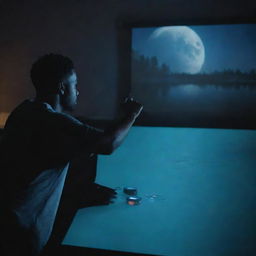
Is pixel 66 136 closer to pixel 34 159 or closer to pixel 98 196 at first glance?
pixel 34 159

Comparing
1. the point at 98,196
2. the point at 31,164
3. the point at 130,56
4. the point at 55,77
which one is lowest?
the point at 98,196

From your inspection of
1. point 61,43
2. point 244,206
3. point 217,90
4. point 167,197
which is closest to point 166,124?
point 217,90

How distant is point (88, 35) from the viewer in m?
1.96

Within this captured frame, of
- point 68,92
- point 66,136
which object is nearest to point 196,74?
point 68,92

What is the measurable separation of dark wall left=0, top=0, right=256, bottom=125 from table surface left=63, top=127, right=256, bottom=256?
41 centimetres

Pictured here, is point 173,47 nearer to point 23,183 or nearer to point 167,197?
point 167,197

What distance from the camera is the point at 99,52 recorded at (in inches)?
76.7

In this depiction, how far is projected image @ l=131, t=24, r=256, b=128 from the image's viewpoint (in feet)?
5.77

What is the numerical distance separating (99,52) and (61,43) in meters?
0.25

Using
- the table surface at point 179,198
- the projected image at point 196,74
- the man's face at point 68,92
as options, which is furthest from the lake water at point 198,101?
the man's face at point 68,92

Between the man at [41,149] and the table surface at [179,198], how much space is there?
1.31ft

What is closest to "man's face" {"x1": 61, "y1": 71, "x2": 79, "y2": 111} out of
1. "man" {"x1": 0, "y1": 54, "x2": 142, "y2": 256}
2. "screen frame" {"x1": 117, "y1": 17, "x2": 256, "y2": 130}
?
"man" {"x1": 0, "y1": 54, "x2": 142, "y2": 256}

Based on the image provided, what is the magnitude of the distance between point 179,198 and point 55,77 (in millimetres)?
792

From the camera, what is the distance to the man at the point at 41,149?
0.87 meters
